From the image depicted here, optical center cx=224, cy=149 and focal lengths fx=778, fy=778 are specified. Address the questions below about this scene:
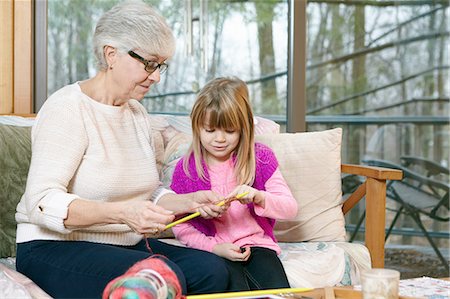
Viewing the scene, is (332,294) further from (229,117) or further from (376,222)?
(376,222)

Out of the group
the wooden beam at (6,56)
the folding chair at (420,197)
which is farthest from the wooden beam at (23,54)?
the folding chair at (420,197)

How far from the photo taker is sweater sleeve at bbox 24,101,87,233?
193 centimetres

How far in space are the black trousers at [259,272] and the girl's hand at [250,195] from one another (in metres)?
0.16

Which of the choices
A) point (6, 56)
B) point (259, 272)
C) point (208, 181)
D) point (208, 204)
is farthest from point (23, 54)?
point (259, 272)

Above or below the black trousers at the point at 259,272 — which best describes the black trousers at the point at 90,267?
above

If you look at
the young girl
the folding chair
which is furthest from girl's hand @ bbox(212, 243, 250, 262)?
the folding chair

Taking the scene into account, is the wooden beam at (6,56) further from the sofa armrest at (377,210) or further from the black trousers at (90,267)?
the sofa armrest at (377,210)

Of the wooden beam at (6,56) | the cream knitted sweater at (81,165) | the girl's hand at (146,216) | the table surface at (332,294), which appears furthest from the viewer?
the wooden beam at (6,56)

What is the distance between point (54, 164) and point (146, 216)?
302 mm

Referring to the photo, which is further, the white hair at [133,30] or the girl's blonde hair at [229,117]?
the girl's blonde hair at [229,117]

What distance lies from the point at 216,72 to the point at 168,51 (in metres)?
1.63

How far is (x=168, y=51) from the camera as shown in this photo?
2.18 m

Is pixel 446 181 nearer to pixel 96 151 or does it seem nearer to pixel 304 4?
pixel 304 4

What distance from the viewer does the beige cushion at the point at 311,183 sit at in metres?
2.78
